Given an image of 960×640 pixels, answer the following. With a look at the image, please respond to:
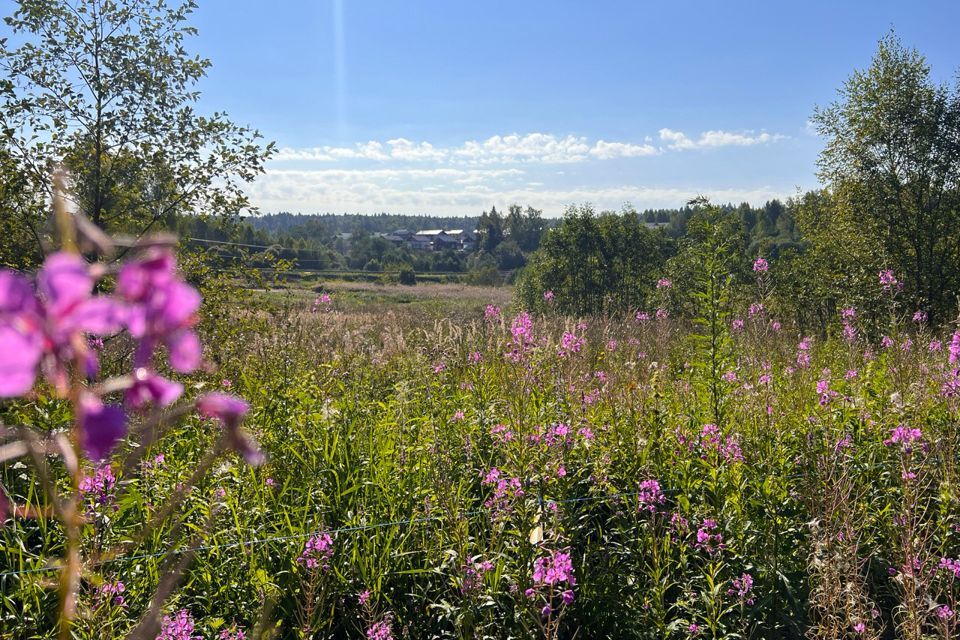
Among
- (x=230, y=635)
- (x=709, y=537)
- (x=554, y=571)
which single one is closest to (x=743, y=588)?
(x=709, y=537)

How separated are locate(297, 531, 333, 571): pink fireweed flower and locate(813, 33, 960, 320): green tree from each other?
18.2m

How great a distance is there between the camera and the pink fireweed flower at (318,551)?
2.76 meters

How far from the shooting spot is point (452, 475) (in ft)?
12.3

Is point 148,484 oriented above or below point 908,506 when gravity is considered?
below

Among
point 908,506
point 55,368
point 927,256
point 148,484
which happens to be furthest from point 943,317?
point 55,368

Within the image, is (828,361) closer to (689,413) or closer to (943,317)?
(689,413)

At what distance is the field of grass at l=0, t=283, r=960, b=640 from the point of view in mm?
2631

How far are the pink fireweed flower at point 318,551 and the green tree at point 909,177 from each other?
18177 millimetres

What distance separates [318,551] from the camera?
9.32 feet

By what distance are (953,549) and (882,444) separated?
62cm

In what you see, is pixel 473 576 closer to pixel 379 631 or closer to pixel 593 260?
pixel 379 631

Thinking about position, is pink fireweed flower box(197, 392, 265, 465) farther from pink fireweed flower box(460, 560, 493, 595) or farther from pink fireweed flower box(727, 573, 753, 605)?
pink fireweed flower box(727, 573, 753, 605)

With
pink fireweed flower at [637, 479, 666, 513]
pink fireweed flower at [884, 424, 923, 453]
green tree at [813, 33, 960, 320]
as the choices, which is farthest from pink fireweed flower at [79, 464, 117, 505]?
green tree at [813, 33, 960, 320]

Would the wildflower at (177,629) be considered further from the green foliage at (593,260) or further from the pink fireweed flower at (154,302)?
the green foliage at (593,260)
